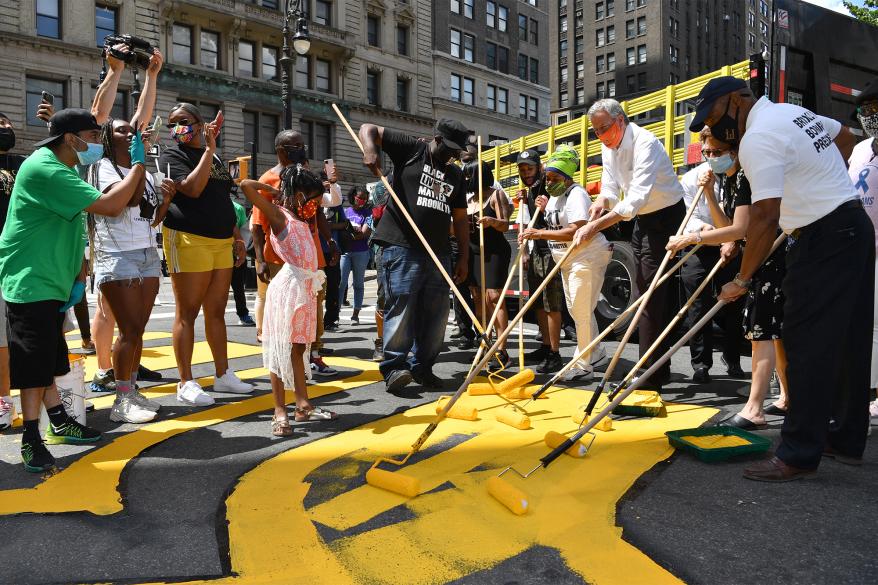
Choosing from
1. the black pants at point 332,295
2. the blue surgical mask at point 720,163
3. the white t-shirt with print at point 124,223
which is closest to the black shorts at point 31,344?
the white t-shirt with print at point 124,223

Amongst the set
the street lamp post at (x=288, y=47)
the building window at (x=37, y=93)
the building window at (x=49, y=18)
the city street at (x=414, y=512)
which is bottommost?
the city street at (x=414, y=512)

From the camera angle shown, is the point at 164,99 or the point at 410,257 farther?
the point at 164,99

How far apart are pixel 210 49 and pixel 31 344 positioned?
34.4 m

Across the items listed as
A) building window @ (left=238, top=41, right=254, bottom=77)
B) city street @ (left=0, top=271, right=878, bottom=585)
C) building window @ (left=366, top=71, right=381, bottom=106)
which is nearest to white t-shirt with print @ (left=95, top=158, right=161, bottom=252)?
city street @ (left=0, top=271, right=878, bottom=585)

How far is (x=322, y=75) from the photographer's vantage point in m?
38.0

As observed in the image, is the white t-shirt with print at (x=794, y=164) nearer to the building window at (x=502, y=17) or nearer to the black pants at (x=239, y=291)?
the black pants at (x=239, y=291)

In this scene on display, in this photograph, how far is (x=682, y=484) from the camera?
3.00 m

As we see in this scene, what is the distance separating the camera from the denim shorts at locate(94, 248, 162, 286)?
14.0 ft

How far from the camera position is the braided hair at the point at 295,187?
4.27 m

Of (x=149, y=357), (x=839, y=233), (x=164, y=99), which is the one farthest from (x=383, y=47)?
(x=839, y=233)

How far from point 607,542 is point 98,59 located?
111 feet

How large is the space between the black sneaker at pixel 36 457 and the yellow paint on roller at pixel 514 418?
8.08 ft

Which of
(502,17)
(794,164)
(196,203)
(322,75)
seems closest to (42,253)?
(196,203)

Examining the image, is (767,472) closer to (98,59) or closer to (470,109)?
(98,59)
